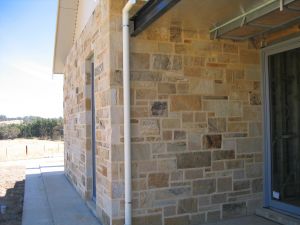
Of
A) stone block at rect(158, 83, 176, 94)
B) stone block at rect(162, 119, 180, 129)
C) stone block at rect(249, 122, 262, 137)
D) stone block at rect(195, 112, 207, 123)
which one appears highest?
stone block at rect(158, 83, 176, 94)

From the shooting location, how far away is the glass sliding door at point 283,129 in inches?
Result: 195

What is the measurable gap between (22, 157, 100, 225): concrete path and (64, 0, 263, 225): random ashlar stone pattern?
485 mm

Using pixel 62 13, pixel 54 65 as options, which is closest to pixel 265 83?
pixel 62 13

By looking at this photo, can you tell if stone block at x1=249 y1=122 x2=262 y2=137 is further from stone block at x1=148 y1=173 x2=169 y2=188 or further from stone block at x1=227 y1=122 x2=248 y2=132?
stone block at x1=148 y1=173 x2=169 y2=188

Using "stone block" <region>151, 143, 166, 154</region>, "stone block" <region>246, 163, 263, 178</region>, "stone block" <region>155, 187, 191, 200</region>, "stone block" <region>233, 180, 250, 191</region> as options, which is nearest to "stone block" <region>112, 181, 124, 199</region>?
"stone block" <region>155, 187, 191, 200</region>

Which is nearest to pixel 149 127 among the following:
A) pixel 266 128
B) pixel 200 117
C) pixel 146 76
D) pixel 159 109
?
pixel 159 109

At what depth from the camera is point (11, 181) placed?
31.8 feet

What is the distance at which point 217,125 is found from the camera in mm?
4949

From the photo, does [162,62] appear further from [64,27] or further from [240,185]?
[64,27]

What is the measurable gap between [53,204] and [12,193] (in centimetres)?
263

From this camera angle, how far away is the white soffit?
23.9ft

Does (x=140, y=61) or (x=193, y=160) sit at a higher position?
(x=140, y=61)

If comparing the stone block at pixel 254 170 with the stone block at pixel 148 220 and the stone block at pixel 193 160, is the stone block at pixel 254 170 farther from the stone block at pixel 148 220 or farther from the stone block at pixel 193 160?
the stone block at pixel 148 220

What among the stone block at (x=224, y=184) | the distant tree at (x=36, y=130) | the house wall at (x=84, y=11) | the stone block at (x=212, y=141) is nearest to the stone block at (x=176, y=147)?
the stone block at (x=212, y=141)
